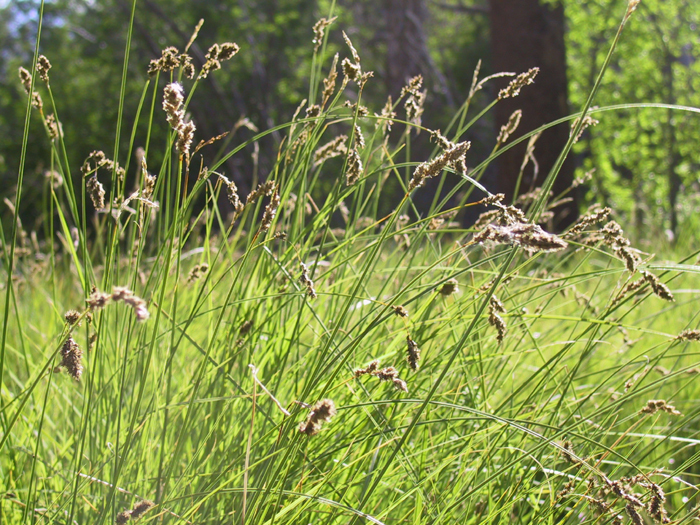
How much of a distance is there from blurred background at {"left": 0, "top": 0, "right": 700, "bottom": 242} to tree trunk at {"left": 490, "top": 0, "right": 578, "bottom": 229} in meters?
0.02

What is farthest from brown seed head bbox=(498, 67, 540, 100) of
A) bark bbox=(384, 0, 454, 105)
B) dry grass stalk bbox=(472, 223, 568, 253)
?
bark bbox=(384, 0, 454, 105)

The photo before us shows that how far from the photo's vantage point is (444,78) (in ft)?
46.2

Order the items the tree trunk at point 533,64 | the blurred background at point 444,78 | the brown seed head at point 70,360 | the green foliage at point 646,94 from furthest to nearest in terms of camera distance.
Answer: the green foliage at point 646,94, the blurred background at point 444,78, the tree trunk at point 533,64, the brown seed head at point 70,360

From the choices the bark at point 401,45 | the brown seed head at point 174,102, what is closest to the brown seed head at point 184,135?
the brown seed head at point 174,102

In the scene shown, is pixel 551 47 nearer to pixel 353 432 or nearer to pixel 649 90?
pixel 649 90

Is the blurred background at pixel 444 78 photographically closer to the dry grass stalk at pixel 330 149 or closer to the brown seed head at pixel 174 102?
the dry grass stalk at pixel 330 149

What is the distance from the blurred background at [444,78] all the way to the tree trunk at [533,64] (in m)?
0.02

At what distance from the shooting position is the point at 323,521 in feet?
3.90

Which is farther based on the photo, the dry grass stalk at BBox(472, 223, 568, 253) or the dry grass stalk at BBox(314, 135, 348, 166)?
the dry grass stalk at BBox(314, 135, 348, 166)

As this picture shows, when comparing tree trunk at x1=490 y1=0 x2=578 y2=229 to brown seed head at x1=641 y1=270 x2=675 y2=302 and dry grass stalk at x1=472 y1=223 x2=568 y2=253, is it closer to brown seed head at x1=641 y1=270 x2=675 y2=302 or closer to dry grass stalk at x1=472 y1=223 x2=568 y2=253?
brown seed head at x1=641 y1=270 x2=675 y2=302

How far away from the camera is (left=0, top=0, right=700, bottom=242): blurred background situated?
657 centimetres

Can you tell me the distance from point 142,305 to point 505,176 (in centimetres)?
627

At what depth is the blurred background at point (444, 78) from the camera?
6574 millimetres

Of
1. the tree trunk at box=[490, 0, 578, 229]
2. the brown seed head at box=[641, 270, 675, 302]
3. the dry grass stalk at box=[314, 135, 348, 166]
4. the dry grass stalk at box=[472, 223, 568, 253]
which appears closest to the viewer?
the dry grass stalk at box=[472, 223, 568, 253]
